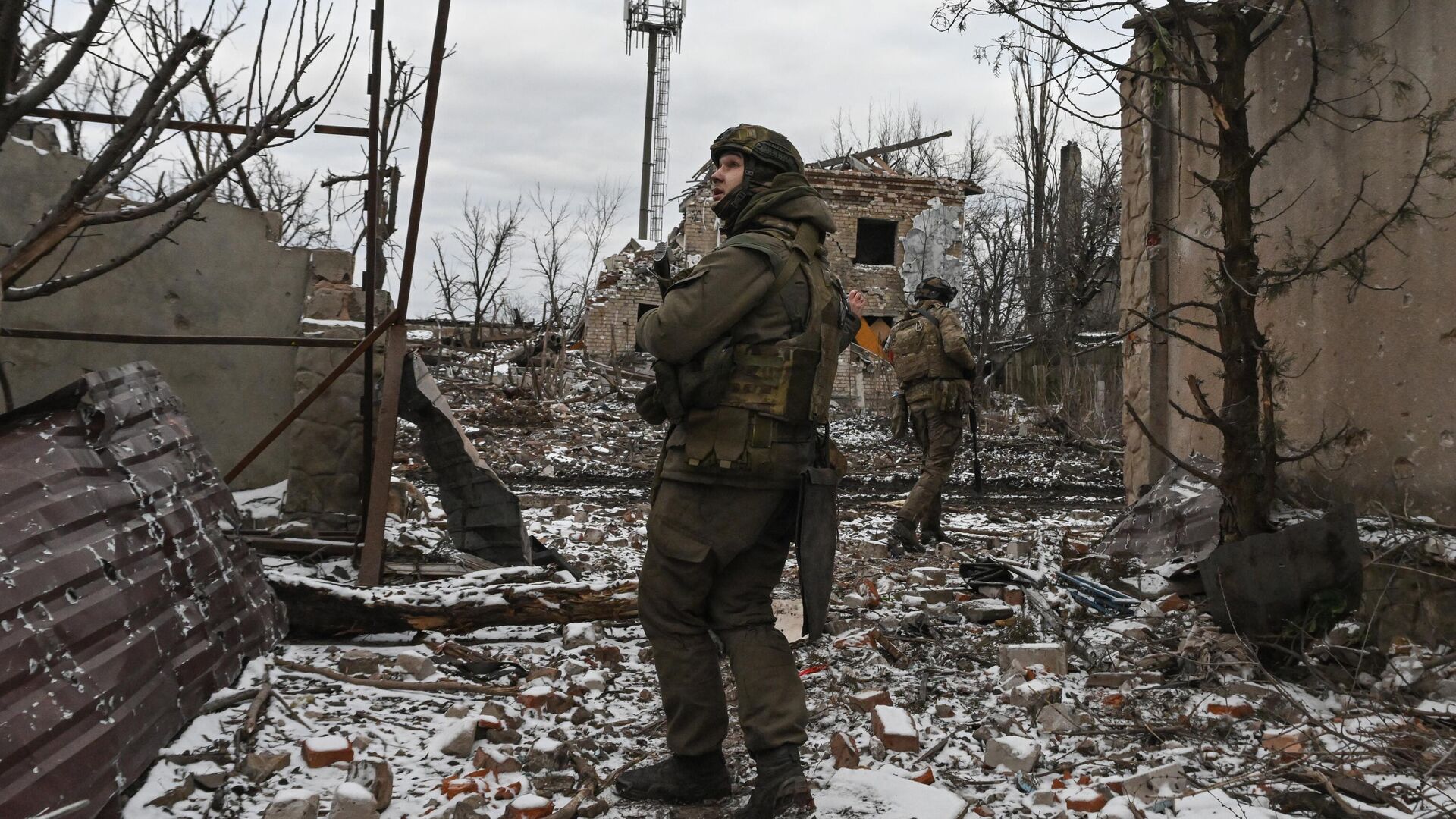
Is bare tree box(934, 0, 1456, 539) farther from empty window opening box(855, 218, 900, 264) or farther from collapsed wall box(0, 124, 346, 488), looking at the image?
empty window opening box(855, 218, 900, 264)

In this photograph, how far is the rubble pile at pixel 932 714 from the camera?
278 centimetres

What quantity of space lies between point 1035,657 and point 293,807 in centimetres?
265

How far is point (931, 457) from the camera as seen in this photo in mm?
6809

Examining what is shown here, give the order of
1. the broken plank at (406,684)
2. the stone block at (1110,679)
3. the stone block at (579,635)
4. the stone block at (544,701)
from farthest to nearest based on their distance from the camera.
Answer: the stone block at (579,635), the stone block at (1110,679), the broken plank at (406,684), the stone block at (544,701)

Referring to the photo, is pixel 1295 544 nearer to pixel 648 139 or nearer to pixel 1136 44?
pixel 1136 44

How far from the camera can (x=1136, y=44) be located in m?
5.89

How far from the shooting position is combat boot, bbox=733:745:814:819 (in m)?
2.67

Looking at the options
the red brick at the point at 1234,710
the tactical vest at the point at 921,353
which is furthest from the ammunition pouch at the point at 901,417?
the red brick at the point at 1234,710

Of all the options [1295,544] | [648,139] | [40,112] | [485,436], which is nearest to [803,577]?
[1295,544]

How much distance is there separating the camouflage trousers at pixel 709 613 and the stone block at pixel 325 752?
A: 96 cm

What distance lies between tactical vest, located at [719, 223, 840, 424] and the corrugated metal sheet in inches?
67.1

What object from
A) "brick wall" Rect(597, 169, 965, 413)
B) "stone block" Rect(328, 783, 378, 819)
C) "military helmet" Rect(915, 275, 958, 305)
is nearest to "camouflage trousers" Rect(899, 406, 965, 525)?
"military helmet" Rect(915, 275, 958, 305)

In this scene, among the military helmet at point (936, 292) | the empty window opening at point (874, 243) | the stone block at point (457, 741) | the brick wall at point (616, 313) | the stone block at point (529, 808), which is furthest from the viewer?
the empty window opening at point (874, 243)

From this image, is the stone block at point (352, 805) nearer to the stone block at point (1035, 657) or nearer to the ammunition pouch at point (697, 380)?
the ammunition pouch at point (697, 380)
